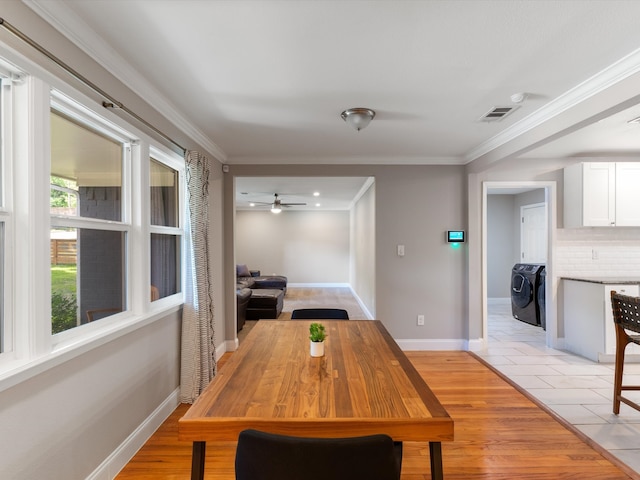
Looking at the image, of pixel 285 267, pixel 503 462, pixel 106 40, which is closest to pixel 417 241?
pixel 503 462

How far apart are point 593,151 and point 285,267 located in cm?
776

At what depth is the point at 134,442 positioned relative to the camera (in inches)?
85.4

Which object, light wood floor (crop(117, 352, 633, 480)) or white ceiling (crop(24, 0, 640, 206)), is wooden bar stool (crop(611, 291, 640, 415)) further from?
white ceiling (crop(24, 0, 640, 206))

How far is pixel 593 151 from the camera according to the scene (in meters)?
3.87

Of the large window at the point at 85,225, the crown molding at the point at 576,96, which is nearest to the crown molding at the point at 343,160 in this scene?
the crown molding at the point at 576,96

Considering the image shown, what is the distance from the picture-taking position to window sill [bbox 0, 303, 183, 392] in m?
1.30

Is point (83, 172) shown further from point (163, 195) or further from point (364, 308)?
point (364, 308)

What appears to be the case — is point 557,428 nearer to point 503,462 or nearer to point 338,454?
point 503,462

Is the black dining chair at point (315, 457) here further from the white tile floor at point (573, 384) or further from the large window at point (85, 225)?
the white tile floor at point (573, 384)

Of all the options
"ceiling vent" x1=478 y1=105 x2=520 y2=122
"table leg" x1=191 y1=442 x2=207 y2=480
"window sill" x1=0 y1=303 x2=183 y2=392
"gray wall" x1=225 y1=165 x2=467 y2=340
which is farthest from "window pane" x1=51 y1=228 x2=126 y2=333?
"ceiling vent" x1=478 y1=105 x2=520 y2=122

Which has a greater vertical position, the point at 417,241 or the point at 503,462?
the point at 417,241

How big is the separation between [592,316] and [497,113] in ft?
8.52

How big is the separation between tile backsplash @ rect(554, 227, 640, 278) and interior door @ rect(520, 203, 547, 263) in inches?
84.4

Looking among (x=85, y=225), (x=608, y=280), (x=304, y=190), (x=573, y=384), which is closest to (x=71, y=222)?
(x=85, y=225)
